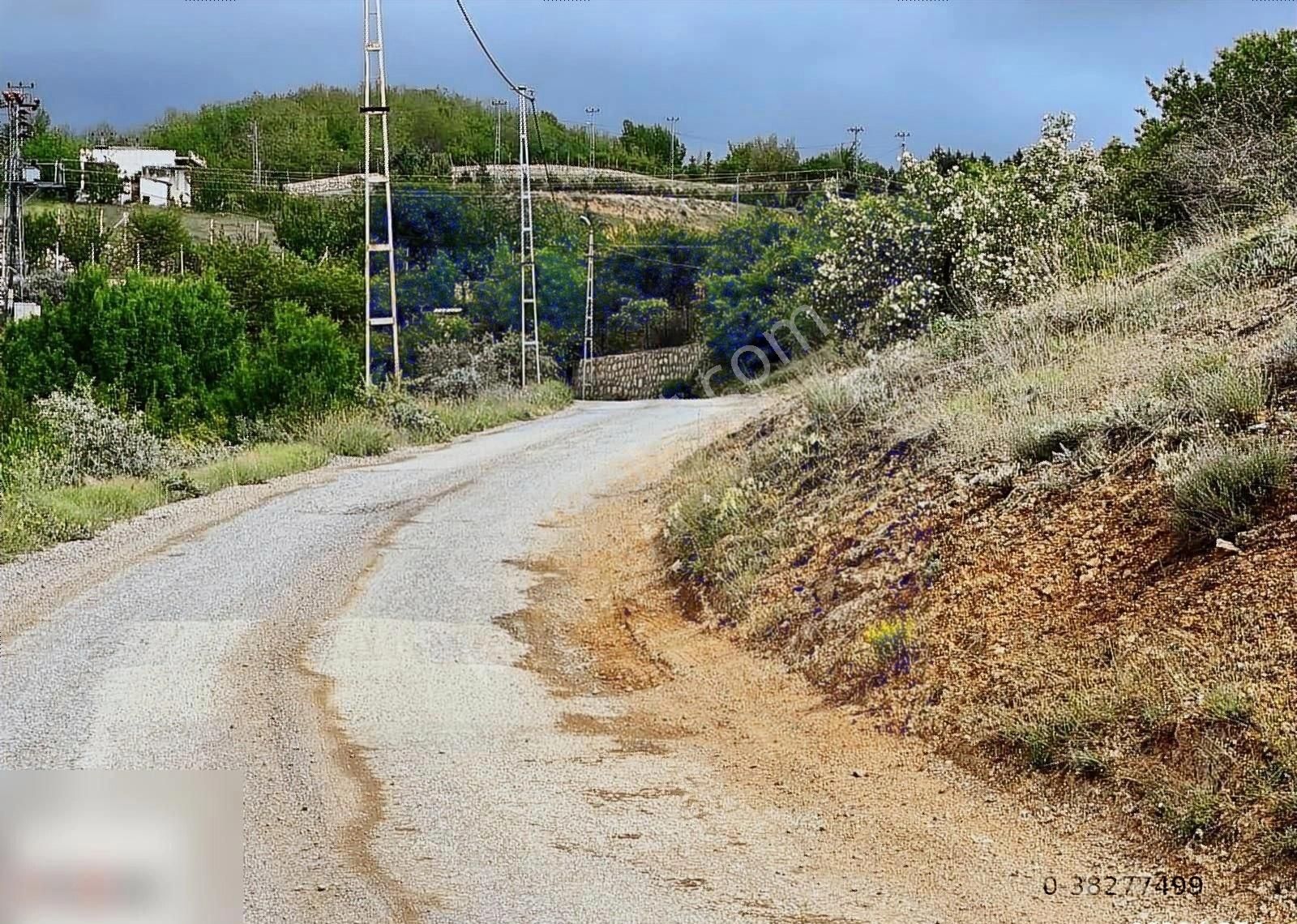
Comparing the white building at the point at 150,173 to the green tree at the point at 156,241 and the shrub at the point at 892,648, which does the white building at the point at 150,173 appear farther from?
the shrub at the point at 892,648

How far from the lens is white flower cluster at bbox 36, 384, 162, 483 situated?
18.9 m

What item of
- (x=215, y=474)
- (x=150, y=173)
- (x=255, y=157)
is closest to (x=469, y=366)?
(x=215, y=474)

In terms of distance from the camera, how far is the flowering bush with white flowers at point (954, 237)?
1928cm

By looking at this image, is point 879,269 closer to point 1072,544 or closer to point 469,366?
point 1072,544

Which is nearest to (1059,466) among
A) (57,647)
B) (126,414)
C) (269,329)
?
(57,647)

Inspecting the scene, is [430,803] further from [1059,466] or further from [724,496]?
[724,496]

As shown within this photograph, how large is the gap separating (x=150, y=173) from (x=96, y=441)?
7318cm

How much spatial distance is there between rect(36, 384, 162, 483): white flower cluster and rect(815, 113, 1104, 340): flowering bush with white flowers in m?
10.2

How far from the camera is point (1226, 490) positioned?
300 inches

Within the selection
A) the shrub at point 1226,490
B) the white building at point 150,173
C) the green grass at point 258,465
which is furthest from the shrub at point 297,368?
→ the white building at point 150,173

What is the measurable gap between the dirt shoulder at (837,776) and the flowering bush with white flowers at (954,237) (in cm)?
902

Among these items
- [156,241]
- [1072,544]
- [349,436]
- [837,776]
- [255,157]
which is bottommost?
[837,776]

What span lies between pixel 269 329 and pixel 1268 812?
25392 mm

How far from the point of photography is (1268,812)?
553 cm
